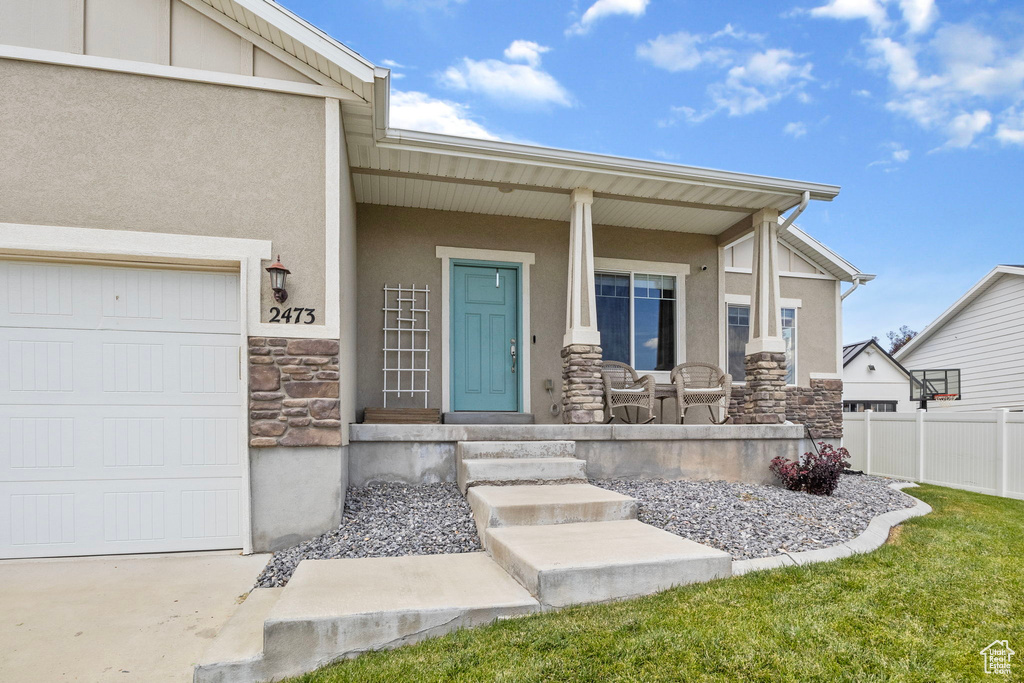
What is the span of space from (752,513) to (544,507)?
5.78ft

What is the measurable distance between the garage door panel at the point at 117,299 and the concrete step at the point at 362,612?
89.3 inches

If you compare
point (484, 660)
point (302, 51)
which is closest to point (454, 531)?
point (484, 660)

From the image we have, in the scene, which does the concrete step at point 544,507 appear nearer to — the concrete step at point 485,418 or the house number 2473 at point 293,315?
the house number 2473 at point 293,315

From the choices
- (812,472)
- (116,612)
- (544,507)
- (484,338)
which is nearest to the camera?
(116,612)

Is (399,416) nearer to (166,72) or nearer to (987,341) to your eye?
(166,72)

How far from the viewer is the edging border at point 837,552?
326 cm

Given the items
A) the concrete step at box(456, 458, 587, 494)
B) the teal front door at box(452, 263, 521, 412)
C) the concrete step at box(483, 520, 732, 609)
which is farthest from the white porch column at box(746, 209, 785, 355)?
the concrete step at box(483, 520, 732, 609)

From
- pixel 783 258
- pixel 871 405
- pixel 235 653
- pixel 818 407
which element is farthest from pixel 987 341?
pixel 235 653

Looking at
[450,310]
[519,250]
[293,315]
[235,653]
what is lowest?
[235,653]

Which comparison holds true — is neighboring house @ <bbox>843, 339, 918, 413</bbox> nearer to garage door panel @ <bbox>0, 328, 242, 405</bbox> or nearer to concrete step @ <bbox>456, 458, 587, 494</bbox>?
concrete step @ <bbox>456, 458, 587, 494</bbox>

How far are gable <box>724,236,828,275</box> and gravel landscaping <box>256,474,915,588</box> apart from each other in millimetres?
4420

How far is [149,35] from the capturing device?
4293 mm

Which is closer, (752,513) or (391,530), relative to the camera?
(391,530)

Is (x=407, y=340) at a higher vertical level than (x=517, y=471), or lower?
higher
